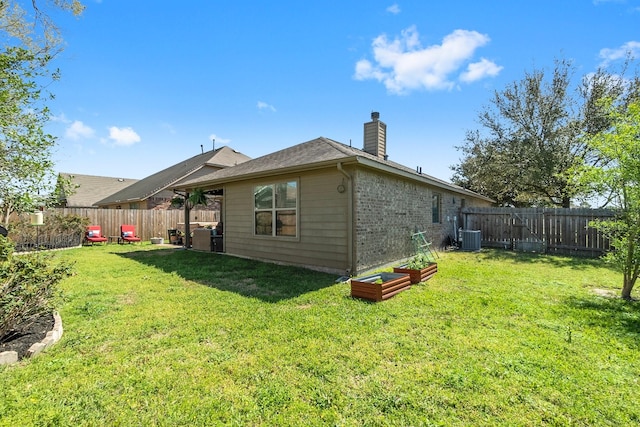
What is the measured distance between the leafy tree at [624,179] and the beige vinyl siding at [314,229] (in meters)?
4.63

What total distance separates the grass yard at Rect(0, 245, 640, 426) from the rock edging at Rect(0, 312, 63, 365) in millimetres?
102

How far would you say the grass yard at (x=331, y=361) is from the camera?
7.22 feet

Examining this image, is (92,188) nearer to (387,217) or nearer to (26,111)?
(26,111)

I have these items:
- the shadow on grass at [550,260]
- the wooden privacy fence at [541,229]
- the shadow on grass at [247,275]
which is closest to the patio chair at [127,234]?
the shadow on grass at [247,275]

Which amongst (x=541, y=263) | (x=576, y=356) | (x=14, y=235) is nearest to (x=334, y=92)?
(x=541, y=263)

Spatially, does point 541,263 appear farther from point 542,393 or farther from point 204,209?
point 204,209

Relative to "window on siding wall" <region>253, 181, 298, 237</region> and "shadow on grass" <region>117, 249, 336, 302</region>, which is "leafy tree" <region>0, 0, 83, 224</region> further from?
"window on siding wall" <region>253, 181, 298, 237</region>

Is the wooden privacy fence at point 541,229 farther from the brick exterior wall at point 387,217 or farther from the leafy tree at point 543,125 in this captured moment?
the leafy tree at point 543,125

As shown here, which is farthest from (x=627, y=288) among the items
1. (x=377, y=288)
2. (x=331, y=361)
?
(x=331, y=361)

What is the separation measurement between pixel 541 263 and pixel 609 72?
13.3m

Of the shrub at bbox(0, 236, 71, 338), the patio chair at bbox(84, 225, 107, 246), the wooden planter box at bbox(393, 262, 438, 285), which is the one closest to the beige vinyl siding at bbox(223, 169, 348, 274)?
the wooden planter box at bbox(393, 262, 438, 285)

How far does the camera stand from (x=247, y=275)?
22.4ft

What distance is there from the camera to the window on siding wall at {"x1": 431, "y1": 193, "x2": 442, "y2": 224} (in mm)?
10967

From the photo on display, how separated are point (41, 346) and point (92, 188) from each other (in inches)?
1071
